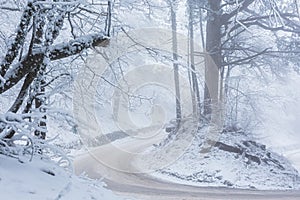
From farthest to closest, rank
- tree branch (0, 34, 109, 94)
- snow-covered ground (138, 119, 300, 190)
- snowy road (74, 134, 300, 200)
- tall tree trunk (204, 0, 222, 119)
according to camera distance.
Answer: tall tree trunk (204, 0, 222, 119) < snow-covered ground (138, 119, 300, 190) < snowy road (74, 134, 300, 200) < tree branch (0, 34, 109, 94)

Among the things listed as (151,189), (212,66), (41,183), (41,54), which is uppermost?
(212,66)

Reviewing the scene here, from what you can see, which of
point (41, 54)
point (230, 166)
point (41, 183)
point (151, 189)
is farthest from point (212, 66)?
point (41, 183)

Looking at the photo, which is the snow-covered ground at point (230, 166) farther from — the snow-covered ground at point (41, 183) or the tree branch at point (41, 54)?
the tree branch at point (41, 54)

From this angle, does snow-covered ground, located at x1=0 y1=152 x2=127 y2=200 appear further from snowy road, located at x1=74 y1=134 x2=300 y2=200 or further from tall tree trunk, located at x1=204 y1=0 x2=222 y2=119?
tall tree trunk, located at x1=204 y1=0 x2=222 y2=119

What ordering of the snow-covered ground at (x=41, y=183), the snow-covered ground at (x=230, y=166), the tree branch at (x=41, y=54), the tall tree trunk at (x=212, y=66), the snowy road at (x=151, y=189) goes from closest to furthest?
1. the snow-covered ground at (x=41, y=183)
2. the tree branch at (x=41, y=54)
3. the snowy road at (x=151, y=189)
4. the snow-covered ground at (x=230, y=166)
5. the tall tree trunk at (x=212, y=66)

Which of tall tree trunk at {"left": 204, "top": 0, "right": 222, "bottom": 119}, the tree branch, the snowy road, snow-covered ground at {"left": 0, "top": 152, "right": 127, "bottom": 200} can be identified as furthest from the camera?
tall tree trunk at {"left": 204, "top": 0, "right": 222, "bottom": 119}

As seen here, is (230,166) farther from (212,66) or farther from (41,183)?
(41,183)

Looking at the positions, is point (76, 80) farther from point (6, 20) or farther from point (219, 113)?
point (219, 113)

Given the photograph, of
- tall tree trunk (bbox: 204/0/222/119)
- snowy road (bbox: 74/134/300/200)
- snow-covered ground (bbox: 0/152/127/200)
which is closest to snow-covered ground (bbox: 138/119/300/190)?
snowy road (bbox: 74/134/300/200)

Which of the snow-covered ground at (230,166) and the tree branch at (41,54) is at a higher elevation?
the tree branch at (41,54)

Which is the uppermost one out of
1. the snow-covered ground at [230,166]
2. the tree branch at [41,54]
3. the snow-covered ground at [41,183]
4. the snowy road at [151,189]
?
the tree branch at [41,54]

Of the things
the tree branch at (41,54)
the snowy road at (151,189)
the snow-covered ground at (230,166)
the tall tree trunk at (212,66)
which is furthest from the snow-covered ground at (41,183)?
the tall tree trunk at (212,66)

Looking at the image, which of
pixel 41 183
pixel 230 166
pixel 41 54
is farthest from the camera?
pixel 230 166

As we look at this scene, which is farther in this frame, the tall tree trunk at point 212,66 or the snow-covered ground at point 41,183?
the tall tree trunk at point 212,66
